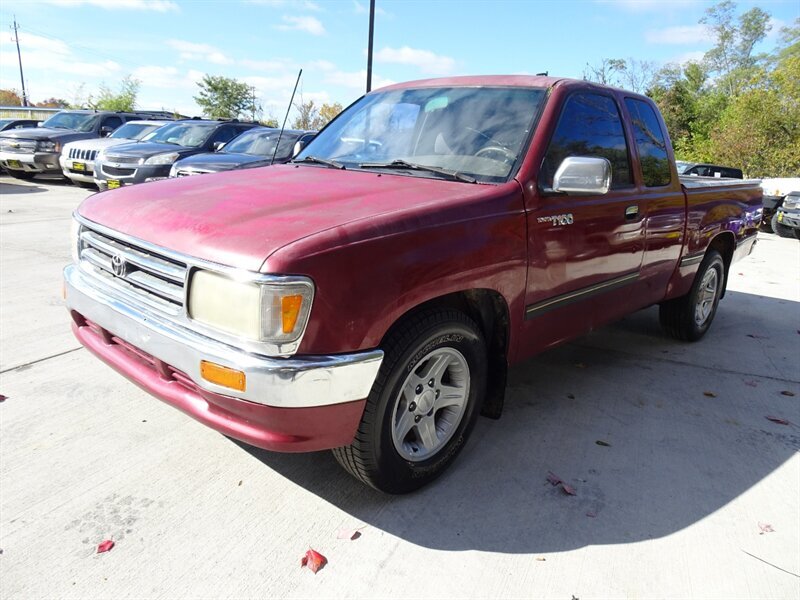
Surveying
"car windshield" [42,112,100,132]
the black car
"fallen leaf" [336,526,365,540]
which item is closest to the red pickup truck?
"fallen leaf" [336,526,365,540]

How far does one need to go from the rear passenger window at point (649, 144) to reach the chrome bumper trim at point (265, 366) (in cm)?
278

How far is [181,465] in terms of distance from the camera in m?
2.88

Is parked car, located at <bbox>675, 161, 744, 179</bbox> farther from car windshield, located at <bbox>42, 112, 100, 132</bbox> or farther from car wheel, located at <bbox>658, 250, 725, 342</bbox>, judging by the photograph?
car windshield, located at <bbox>42, 112, 100, 132</bbox>

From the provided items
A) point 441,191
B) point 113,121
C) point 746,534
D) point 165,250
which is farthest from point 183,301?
point 113,121

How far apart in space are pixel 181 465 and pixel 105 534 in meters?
0.52

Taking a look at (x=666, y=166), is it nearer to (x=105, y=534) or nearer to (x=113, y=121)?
(x=105, y=534)

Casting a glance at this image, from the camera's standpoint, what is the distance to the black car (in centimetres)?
849

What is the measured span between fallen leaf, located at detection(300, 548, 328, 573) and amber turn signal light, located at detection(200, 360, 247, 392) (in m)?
0.74

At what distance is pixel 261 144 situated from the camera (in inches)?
376

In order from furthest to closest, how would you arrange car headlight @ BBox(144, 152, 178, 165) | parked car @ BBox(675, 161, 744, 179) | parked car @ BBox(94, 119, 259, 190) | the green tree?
the green tree → parked car @ BBox(675, 161, 744, 179) → car headlight @ BBox(144, 152, 178, 165) → parked car @ BBox(94, 119, 259, 190)

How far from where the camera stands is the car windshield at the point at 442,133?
3.13 metres

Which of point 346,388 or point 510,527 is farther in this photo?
point 510,527

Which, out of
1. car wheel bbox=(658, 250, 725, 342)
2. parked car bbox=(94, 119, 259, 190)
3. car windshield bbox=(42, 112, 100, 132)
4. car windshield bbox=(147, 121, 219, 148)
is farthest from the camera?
car windshield bbox=(42, 112, 100, 132)

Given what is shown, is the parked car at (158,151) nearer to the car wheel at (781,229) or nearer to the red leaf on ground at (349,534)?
the red leaf on ground at (349,534)
